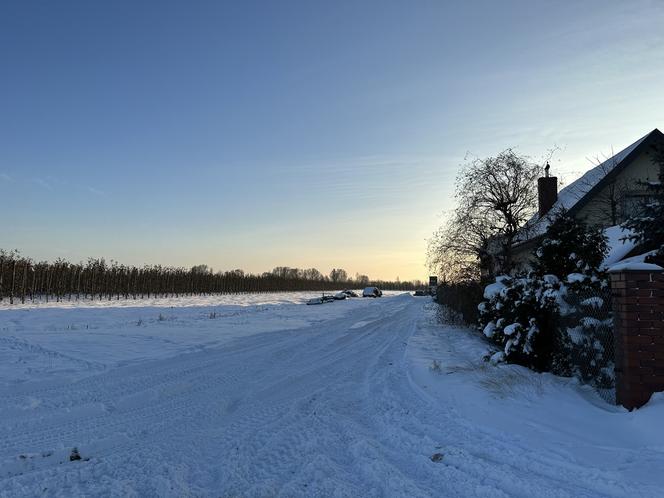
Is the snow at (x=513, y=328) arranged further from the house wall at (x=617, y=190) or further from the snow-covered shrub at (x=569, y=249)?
the house wall at (x=617, y=190)

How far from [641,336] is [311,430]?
4.80 meters

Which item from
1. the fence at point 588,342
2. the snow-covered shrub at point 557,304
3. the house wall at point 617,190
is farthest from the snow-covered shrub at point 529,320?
the house wall at point 617,190

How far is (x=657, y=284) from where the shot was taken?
6.70m

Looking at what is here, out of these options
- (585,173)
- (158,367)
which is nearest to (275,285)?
(585,173)

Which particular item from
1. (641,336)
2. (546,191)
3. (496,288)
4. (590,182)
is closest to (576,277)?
(496,288)

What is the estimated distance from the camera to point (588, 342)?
829 cm

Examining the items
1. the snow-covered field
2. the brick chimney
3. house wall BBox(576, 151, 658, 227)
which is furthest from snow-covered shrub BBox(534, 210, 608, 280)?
the brick chimney

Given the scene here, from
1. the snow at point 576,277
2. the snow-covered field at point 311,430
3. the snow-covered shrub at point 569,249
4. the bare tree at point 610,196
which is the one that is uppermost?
the bare tree at point 610,196

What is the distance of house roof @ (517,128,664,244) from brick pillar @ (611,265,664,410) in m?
10.4

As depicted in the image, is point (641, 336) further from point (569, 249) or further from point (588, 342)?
point (569, 249)

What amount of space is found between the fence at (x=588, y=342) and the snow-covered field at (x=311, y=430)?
427mm

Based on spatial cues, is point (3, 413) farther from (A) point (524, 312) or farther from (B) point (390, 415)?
(A) point (524, 312)

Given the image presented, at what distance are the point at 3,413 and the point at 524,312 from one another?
30.6 feet

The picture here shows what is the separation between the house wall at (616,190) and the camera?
20.2m
